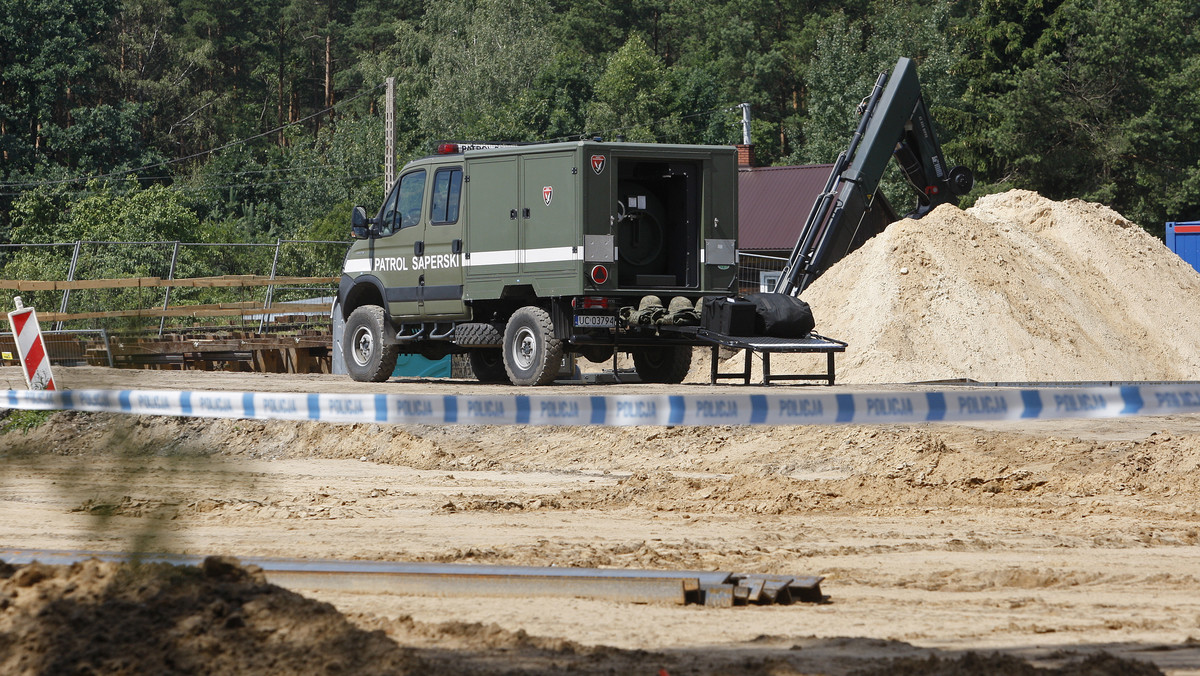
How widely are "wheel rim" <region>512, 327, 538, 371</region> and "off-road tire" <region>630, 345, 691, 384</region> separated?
1.43 m

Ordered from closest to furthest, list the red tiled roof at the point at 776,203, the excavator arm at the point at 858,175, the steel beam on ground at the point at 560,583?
the steel beam on ground at the point at 560,583 → the excavator arm at the point at 858,175 → the red tiled roof at the point at 776,203

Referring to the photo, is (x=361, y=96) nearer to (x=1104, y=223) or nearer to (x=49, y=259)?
(x=49, y=259)

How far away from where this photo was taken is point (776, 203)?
40.0 meters

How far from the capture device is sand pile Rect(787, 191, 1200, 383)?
1780 centimetres

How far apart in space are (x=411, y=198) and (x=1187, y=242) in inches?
770

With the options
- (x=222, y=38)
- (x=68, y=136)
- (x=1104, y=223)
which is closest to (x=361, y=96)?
(x=222, y=38)

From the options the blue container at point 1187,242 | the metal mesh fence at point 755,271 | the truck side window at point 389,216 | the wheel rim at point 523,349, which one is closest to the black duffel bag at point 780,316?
the wheel rim at point 523,349

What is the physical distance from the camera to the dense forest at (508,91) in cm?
4216

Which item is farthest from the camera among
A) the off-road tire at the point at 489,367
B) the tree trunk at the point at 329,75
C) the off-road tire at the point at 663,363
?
the tree trunk at the point at 329,75

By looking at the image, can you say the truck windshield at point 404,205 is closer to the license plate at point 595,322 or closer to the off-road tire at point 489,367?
the off-road tire at point 489,367

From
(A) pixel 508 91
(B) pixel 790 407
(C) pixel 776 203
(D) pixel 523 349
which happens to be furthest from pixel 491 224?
(A) pixel 508 91

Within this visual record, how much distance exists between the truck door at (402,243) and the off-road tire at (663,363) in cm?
291

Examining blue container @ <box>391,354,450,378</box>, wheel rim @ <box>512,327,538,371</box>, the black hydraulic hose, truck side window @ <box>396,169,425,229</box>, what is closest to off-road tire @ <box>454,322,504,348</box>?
wheel rim @ <box>512,327,538,371</box>

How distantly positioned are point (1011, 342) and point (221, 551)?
13.9 meters
